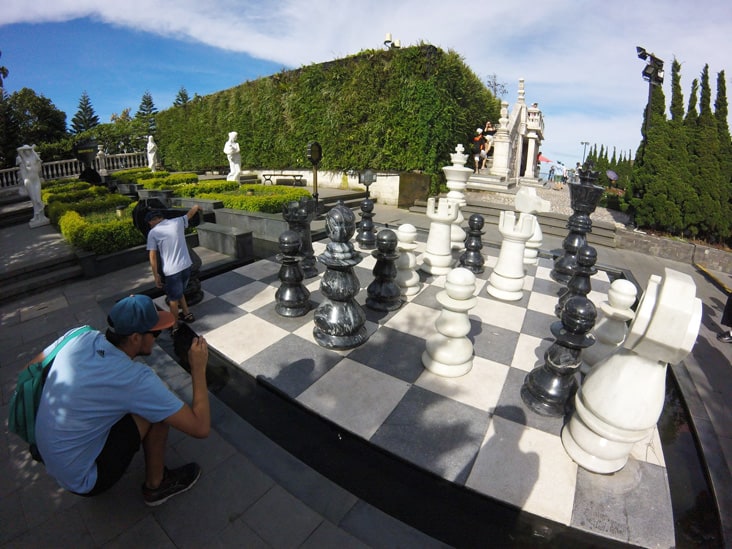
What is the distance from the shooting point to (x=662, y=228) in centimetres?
953

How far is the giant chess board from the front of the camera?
1.85 m

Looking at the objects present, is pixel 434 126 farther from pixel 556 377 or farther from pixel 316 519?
pixel 316 519

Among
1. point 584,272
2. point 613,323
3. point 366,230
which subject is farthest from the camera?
point 366,230

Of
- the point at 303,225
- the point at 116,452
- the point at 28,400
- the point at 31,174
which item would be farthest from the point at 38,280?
the point at 31,174

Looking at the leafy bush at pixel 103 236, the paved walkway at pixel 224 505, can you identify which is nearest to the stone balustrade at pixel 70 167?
the leafy bush at pixel 103 236

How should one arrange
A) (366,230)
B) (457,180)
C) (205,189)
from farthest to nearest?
(205,189)
(366,230)
(457,180)

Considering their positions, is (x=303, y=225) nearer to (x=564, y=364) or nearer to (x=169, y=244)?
(x=169, y=244)

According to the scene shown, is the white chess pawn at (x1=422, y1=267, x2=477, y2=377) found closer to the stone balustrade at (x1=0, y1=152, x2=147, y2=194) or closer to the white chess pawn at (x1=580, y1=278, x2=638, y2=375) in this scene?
the white chess pawn at (x1=580, y1=278, x2=638, y2=375)

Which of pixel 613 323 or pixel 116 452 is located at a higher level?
pixel 613 323

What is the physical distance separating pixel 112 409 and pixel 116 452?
0.29 meters

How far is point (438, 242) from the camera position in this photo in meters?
4.86

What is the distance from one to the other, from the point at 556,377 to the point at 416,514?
1370 millimetres

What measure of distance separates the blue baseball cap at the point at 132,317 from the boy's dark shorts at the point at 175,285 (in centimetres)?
176

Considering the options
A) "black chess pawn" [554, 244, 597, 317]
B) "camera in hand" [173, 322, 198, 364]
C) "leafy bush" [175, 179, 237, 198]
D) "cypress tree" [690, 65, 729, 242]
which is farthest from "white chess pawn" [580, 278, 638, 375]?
"leafy bush" [175, 179, 237, 198]
